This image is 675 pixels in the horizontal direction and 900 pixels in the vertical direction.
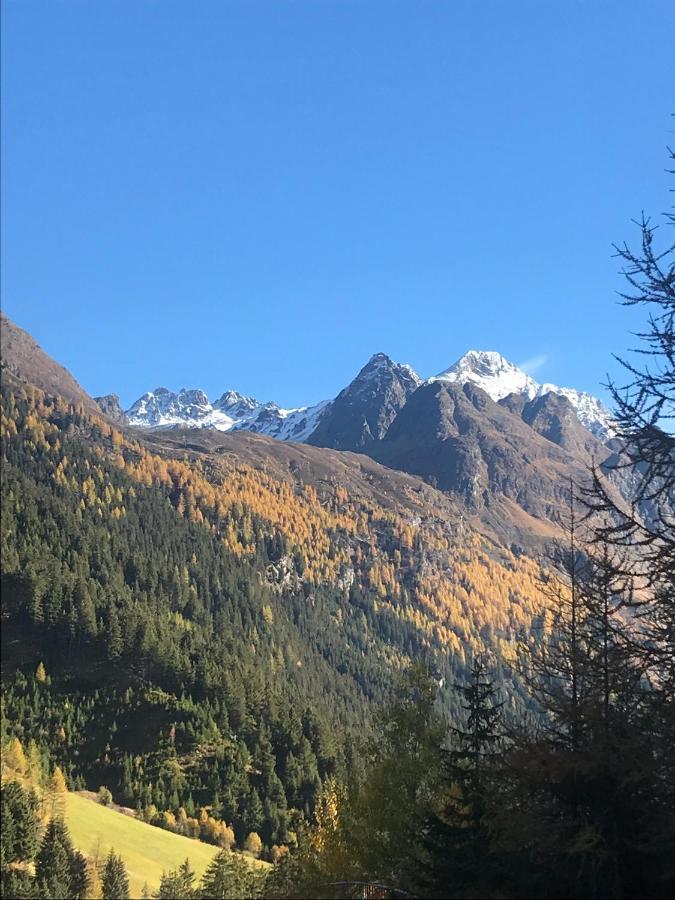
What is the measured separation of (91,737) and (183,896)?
67.9 metres

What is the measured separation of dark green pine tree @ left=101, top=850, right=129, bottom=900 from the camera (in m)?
65.1

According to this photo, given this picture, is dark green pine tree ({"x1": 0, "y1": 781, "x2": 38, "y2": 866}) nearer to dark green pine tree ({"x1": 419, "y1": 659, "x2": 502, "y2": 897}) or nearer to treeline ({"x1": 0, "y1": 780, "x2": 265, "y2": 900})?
treeline ({"x1": 0, "y1": 780, "x2": 265, "y2": 900})

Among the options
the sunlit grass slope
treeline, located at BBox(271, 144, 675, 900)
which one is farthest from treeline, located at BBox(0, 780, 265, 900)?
treeline, located at BBox(271, 144, 675, 900)

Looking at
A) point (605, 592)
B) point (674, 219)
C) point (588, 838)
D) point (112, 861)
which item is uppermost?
point (674, 219)

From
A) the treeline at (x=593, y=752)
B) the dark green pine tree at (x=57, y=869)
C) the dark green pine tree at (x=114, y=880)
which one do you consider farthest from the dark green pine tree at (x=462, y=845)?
the dark green pine tree at (x=57, y=869)

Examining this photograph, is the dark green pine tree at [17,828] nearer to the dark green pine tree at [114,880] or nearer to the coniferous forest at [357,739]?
the coniferous forest at [357,739]

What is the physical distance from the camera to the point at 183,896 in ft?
198

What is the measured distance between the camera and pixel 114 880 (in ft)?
218

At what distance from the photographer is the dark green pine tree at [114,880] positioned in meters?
65.1

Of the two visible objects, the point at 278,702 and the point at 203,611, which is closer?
the point at 278,702

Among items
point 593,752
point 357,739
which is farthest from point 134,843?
point 593,752

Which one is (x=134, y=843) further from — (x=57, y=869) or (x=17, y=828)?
(x=57, y=869)

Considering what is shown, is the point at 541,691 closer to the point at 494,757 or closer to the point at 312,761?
the point at 494,757

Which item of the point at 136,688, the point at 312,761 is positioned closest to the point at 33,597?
the point at 136,688
